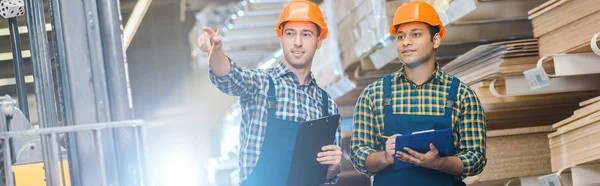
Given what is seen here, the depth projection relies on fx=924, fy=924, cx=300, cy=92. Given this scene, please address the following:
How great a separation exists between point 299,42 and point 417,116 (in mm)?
640

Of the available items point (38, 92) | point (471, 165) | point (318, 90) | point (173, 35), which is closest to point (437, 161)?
point (471, 165)

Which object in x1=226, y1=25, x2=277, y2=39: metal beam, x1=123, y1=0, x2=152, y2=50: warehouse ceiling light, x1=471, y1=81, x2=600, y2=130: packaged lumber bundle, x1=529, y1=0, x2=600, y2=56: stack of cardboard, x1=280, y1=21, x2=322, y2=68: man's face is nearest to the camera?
x1=280, y1=21, x2=322, y2=68: man's face

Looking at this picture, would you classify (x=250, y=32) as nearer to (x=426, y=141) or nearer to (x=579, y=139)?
(x=579, y=139)

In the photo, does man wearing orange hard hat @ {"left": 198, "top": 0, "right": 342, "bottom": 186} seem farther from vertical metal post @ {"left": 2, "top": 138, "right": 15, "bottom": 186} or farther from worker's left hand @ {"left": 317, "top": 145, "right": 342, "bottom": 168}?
vertical metal post @ {"left": 2, "top": 138, "right": 15, "bottom": 186}

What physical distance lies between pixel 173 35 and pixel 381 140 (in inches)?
600

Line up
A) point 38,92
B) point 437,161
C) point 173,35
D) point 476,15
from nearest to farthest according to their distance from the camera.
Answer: point 437,161 → point 38,92 → point 476,15 → point 173,35

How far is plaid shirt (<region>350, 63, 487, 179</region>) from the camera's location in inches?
156

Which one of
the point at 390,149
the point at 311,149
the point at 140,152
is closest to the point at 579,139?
the point at 390,149

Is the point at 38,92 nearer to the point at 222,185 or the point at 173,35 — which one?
the point at 222,185

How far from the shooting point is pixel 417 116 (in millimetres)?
3979

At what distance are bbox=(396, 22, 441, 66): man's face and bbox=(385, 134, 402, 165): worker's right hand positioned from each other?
43cm

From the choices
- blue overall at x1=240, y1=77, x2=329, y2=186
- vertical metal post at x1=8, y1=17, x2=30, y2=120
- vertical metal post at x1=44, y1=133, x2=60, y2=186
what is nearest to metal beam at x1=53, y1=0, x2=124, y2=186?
vertical metal post at x1=44, y1=133, x2=60, y2=186

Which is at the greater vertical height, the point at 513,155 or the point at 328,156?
the point at 328,156

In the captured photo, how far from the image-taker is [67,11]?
13.2 ft
